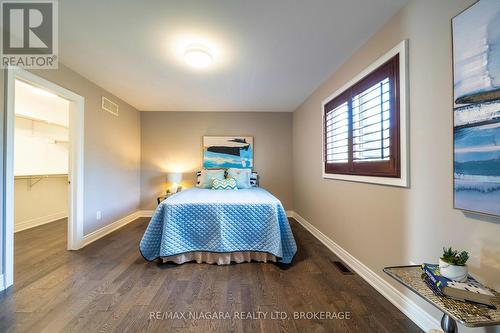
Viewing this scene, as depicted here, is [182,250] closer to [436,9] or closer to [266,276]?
[266,276]

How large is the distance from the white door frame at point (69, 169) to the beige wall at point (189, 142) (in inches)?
64.3

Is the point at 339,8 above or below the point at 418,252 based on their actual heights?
above

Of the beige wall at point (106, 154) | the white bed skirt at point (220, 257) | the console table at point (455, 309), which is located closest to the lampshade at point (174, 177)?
the beige wall at point (106, 154)

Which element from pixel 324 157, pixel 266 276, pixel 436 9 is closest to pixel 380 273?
pixel 266 276

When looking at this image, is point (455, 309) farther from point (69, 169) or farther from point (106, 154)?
point (106, 154)

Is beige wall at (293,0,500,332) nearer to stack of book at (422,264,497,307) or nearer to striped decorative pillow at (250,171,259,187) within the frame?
stack of book at (422,264,497,307)

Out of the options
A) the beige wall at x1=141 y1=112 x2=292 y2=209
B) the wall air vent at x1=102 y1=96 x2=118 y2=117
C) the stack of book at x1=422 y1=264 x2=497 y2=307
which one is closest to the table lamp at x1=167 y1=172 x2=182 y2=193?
the beige wall at x1=141 y1=112 x2=292 y2=209

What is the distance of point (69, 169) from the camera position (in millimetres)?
2586

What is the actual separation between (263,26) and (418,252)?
2.16 meters

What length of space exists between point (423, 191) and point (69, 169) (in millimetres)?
3818

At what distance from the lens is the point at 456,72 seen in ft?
3.60

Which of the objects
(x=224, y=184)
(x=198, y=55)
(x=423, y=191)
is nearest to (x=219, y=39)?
(x=198, y=55)

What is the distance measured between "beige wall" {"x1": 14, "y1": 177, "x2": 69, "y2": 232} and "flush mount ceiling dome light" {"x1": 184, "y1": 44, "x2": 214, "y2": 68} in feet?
12.1

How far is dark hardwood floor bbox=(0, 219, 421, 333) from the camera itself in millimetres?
1368
